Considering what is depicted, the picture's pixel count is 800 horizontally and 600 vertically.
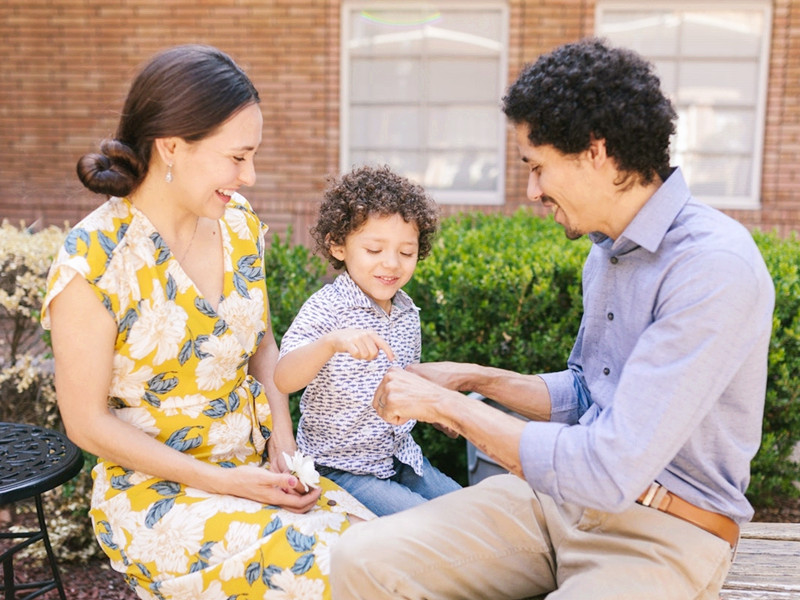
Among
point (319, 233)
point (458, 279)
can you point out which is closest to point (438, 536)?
point (319, 233)

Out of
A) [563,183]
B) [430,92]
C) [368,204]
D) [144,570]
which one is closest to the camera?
[563,183]

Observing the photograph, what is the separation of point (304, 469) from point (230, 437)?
29 cm

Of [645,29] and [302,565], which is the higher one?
[645,29]

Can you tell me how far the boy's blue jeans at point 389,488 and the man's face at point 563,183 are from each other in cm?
107

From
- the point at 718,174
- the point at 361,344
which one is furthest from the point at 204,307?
the point at 718,174

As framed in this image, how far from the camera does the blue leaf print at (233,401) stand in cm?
248

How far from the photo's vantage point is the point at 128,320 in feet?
7.25

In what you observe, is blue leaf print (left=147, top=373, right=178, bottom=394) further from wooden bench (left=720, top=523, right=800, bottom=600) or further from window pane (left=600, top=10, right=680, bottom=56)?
window pane (left=600, top=10, right=680, bottom=56)

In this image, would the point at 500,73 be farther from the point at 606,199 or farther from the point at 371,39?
the point at 606,199

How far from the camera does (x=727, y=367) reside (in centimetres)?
173

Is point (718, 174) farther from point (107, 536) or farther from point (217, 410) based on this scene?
point (107, 536)

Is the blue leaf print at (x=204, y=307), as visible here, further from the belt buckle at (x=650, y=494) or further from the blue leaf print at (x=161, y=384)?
the belt buckle at (x=650, y=494)

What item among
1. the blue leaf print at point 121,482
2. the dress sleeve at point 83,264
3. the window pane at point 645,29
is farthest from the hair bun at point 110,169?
the window pane at point 645,29

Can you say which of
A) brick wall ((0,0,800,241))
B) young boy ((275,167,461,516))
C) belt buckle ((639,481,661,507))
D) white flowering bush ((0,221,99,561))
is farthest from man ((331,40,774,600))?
brick wall ((0,0,800,241))
